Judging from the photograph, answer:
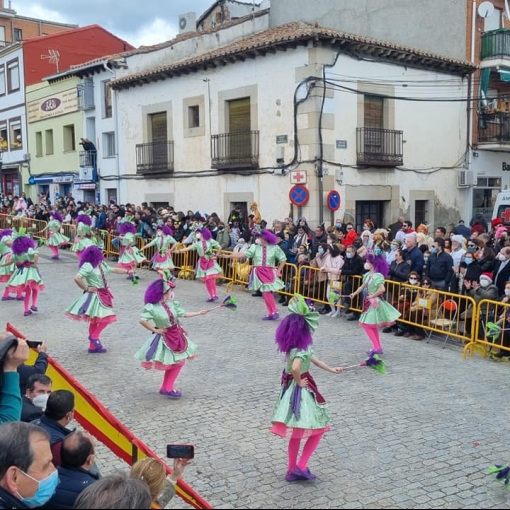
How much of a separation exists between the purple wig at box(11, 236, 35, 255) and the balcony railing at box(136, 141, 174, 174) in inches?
426

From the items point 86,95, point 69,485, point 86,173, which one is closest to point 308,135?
point 86,173

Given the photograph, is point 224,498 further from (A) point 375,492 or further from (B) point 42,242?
(B) point 42,242

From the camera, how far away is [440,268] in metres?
11.2

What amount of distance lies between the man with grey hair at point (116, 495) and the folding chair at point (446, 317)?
8.41m

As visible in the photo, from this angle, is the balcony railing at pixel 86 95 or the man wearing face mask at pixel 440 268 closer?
the man wearing face mask at pixel 440 268

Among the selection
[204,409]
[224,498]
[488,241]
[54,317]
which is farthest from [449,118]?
[224,498]

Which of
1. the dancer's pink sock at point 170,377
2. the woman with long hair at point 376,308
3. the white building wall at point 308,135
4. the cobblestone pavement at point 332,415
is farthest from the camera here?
the white building wall at point 308,135

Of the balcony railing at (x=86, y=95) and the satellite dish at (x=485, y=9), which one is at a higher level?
the satellite dish at (x=485, y=9)

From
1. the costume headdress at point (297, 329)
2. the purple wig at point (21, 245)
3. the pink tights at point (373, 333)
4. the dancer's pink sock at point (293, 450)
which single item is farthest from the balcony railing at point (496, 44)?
the dancer's pink sock at point (293, 450)

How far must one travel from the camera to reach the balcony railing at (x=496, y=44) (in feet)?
69.3

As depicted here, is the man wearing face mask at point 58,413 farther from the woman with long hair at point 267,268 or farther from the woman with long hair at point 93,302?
the woman with long hair at point 267,268

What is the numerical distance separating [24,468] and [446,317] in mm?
8887

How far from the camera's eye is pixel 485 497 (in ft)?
17.7

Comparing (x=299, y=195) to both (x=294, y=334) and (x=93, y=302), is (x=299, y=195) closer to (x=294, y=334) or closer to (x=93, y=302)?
(x=93, y=302)
